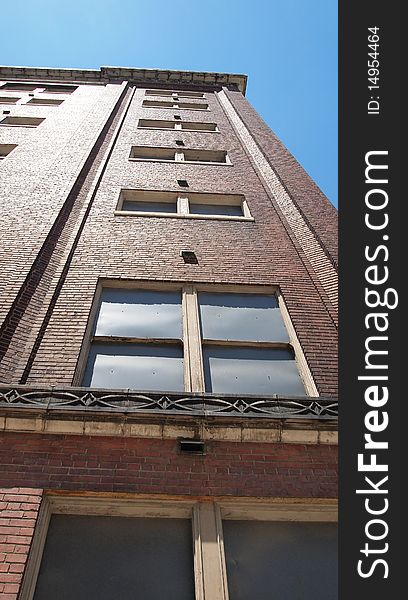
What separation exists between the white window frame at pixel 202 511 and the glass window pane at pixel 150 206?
26.0 ft

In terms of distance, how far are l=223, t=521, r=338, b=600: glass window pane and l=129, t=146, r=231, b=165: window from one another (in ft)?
41.9

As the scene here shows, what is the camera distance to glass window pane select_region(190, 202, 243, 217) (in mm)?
11656

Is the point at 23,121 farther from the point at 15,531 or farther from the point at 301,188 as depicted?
the point at 15,531

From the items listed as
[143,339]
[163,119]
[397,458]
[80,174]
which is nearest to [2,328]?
[143,339]

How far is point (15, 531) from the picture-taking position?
4098mm

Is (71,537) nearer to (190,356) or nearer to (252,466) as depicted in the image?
(252,466)

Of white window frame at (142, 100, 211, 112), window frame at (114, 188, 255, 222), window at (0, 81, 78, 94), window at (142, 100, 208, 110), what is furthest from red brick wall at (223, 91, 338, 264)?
window at (0, 81, 78, 94)

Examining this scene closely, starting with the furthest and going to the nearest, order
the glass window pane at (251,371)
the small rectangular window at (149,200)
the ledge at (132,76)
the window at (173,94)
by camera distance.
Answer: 1. the ledge at (132,76)
2. the window at (173,94)
3. the small rectangular window at (149,200)
4. the glass window pane at (251,371)

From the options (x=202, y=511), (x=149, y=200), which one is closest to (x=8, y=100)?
(x=149, y=200)

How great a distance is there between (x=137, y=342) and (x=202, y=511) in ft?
9.64

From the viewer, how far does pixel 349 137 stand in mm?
5363

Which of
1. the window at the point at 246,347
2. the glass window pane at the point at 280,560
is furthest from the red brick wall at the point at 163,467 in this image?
the window at the point at 246,347

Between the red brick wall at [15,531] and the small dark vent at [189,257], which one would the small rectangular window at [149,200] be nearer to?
the small dark vent at [189,257]

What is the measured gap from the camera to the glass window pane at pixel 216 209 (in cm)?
1166
